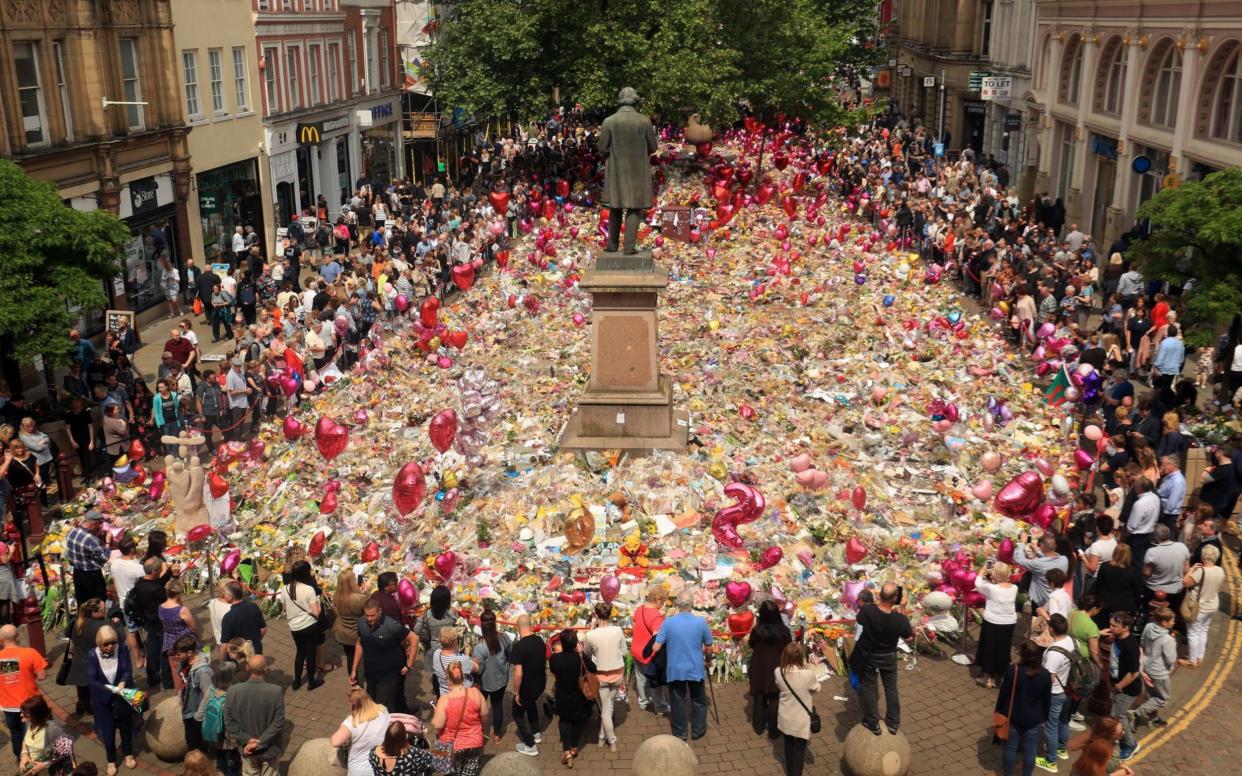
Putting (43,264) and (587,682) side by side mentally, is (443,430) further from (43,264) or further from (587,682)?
(43,264)

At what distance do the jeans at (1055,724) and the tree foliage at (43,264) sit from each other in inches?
571

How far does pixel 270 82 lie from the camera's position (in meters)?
37.5

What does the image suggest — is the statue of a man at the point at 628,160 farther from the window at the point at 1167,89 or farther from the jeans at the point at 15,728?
the window at the point at 1167,89

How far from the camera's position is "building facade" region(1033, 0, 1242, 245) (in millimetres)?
26781

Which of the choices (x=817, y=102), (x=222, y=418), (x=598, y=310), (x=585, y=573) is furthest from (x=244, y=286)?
(x=817, y=102)

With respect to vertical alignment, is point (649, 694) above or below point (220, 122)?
below

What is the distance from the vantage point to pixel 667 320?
23.7m

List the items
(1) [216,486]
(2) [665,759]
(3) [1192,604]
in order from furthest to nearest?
(1) [216,486]
(3) [1192,604]
(2) [665,759]

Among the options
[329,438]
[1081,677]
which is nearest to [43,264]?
[329,438]

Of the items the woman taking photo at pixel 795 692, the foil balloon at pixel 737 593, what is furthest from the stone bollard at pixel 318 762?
the foil balloon at pixel 737 593

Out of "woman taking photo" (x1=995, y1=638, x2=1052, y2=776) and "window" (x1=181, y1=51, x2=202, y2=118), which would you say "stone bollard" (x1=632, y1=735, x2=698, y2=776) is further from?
"window" (x1=181, y1=51, x2=202, y2=118)

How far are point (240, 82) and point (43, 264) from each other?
19412 mm

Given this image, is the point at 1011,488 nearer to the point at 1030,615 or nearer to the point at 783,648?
the point at 1030,615

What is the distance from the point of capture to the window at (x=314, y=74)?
41.1 m
